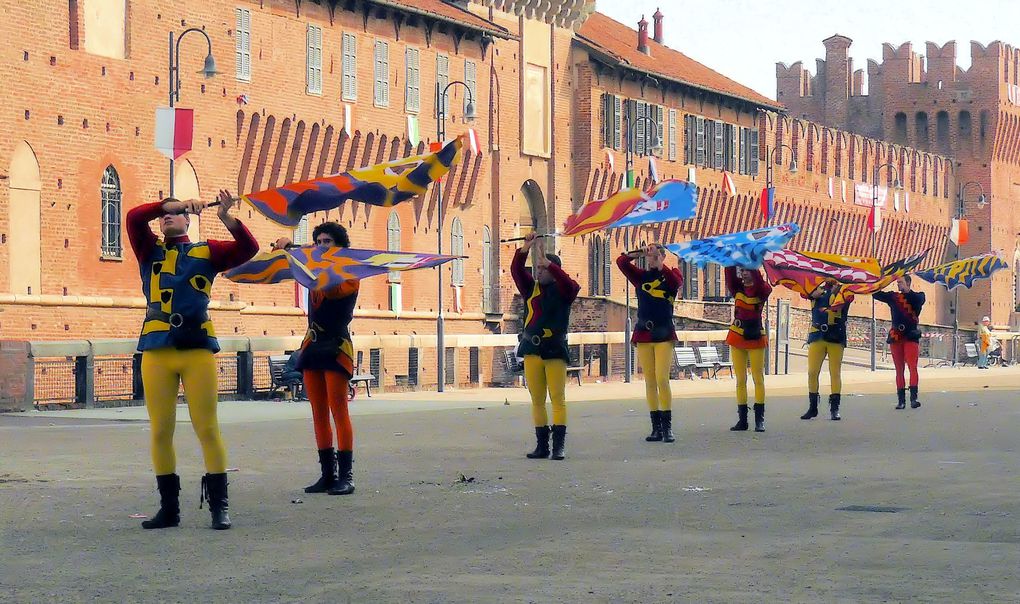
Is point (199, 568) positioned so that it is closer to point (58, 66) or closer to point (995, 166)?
point (58, 66)

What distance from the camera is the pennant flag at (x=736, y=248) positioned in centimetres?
2097

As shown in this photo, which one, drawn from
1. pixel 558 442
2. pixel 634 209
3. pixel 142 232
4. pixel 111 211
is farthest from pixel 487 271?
pixel 142 232

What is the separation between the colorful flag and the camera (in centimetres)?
1903

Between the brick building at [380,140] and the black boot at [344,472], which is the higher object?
the brick building at [380,140]

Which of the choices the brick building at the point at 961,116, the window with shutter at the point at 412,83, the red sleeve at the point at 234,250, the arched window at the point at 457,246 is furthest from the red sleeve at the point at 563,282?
the brick building at the point at 961,116

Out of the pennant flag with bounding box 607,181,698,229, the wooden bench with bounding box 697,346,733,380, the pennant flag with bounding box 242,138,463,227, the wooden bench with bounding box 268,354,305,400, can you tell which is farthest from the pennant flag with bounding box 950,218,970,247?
the pennant flag with bounding box 242,138,463,227

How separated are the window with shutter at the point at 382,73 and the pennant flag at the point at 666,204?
29667 mm

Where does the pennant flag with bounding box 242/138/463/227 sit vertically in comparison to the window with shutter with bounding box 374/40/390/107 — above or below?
below

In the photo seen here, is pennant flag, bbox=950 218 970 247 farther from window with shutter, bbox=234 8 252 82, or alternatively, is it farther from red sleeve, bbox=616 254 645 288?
red sleeve, bbox=616 254 645 288

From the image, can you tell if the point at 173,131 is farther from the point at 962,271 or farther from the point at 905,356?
the point at 962,271

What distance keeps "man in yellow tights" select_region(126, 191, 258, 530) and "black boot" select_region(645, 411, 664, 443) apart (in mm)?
8455

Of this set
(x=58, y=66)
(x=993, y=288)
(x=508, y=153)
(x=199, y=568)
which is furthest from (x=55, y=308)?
(x=993, y=288)

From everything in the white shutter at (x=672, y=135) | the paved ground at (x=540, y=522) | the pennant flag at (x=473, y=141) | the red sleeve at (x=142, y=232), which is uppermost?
the white shutter at (x=672, y=135)

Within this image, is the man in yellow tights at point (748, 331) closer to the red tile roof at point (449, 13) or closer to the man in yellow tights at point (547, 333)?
the man in yellow tights at point (547, 333)
